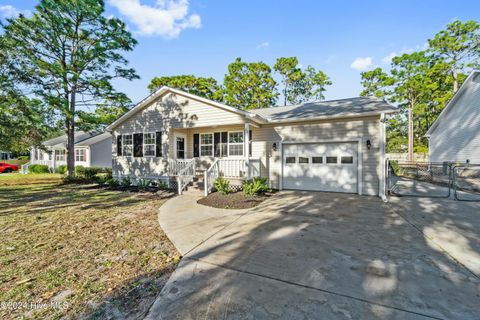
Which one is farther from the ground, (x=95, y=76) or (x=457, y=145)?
(x=95, y=76)

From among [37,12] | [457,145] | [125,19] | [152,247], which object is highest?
[125,19]

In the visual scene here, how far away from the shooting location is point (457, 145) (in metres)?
14.5

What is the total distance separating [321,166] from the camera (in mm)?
8984

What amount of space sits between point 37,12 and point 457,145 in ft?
88.4

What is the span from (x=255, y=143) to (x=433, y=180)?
1076 cm

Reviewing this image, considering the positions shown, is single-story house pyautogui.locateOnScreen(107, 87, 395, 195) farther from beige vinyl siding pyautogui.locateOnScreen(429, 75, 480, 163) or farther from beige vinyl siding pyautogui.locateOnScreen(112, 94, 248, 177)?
beige vinyl siding pyautogui.locateOnScreen(429, 75, 480, 163)

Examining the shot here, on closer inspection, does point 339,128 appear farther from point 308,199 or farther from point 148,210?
point 148,210

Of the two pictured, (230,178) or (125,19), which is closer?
(230,178)

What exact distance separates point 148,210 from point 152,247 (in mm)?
3066

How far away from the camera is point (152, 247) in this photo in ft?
13.1

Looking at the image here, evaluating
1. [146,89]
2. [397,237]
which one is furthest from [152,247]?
[146,89]

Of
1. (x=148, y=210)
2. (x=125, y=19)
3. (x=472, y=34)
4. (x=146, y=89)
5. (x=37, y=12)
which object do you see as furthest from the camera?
(x=146, y=89)

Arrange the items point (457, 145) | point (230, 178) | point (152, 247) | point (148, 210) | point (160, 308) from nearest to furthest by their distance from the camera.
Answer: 1. point (160, 308)
2. point (152, 247)
3. point (148, 210)
4. point (230, 178)
5. point (457, 145)

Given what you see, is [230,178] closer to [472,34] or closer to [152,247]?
[152,247]
